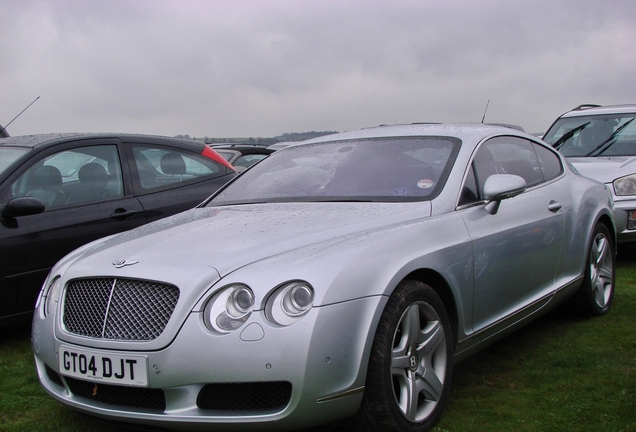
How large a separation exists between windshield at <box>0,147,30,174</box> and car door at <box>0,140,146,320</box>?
0.12 metres

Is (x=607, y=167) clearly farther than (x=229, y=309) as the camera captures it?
Yes

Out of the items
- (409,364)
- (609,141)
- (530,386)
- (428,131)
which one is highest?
(428,131)

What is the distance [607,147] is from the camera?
27.1 feet

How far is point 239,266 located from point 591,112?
23.4 feet

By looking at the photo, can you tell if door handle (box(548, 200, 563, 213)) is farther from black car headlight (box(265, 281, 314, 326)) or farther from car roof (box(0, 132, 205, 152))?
car roof (box(0, 132, 205, 152))

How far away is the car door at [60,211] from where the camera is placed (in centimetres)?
473

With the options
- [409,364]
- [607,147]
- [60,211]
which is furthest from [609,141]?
[409,364]

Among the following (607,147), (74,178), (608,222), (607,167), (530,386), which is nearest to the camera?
(530,386)

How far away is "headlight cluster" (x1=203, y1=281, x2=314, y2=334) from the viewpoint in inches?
108

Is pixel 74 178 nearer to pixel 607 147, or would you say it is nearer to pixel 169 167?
pixel 169 167

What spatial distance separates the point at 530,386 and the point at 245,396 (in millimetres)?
1699

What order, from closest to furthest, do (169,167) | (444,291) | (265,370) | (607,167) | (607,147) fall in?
(265,370) → (444,291) → (169,167) → (607,167) → (607,147)

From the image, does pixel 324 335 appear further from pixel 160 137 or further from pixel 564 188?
pixel 160 137

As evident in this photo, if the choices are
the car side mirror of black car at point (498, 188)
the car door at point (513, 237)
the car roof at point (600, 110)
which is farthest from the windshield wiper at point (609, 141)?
the car side mirror of black car at point (498, 188)
